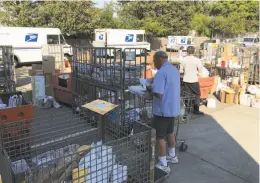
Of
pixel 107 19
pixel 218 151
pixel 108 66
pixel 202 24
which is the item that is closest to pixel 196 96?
pixel 218 151

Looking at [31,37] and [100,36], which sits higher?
[100,36]

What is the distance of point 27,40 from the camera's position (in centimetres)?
1541

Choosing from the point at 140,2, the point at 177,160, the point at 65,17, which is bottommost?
the point at 177,160

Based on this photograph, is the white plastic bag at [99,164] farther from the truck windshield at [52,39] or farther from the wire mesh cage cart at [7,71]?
the truck windshield at [52,39]

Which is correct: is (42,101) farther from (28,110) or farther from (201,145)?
(201,145)

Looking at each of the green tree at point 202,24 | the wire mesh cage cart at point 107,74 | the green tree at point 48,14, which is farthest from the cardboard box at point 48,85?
the green tree at point 202,24

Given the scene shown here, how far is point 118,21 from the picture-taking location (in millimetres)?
26797

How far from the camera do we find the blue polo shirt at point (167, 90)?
11.6 ft

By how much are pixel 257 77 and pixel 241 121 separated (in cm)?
382

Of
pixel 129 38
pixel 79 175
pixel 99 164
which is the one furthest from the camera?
pixel 129 38

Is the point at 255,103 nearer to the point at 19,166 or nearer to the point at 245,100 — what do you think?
the point at 245,100

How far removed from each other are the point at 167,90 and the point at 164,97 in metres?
0.11

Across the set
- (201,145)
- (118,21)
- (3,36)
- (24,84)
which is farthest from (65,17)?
(201,145)

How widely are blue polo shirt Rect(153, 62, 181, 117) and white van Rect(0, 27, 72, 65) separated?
39.7 feet
